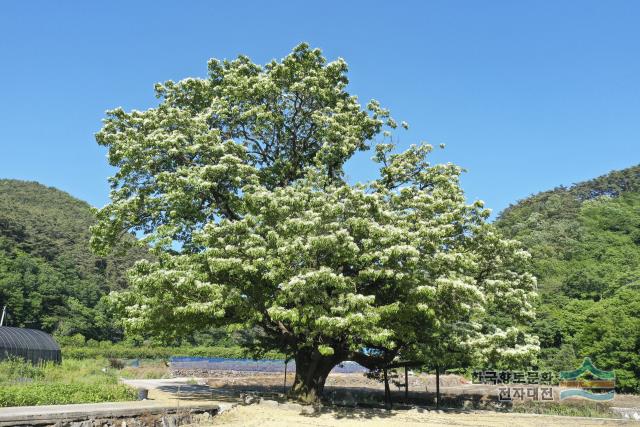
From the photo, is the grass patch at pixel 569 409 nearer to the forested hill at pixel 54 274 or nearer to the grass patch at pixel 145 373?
the grass patch at pixel 145 373

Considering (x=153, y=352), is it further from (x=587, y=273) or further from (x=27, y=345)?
(x=587, y=273)

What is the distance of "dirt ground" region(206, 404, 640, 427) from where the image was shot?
1961 centimetres

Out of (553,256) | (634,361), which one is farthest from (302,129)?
(553,256)

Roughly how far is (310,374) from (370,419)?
13.2 ft

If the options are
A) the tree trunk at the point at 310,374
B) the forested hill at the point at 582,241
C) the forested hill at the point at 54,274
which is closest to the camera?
the tree trunk at the point at 310,374

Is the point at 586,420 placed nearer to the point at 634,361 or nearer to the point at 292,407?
the point at 292,407

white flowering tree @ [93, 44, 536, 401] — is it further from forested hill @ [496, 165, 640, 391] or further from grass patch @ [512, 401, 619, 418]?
forested hill @ [496, 165, 640, 391]

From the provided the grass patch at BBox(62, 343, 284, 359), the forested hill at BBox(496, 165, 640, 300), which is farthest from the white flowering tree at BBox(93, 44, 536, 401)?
the forested hill at BBox(496, 165, 640, 300)

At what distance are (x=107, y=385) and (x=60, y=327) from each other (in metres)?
63.5

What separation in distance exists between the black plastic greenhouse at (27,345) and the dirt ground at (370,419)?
16.5 m

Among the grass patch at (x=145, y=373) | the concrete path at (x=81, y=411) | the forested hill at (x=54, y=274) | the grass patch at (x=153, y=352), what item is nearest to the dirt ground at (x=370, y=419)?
the concrete path at (x=81, y=411)

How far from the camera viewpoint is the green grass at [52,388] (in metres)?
18.3

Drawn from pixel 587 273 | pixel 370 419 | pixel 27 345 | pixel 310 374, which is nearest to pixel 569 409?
pixel 370 419

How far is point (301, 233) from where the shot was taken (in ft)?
64.4
